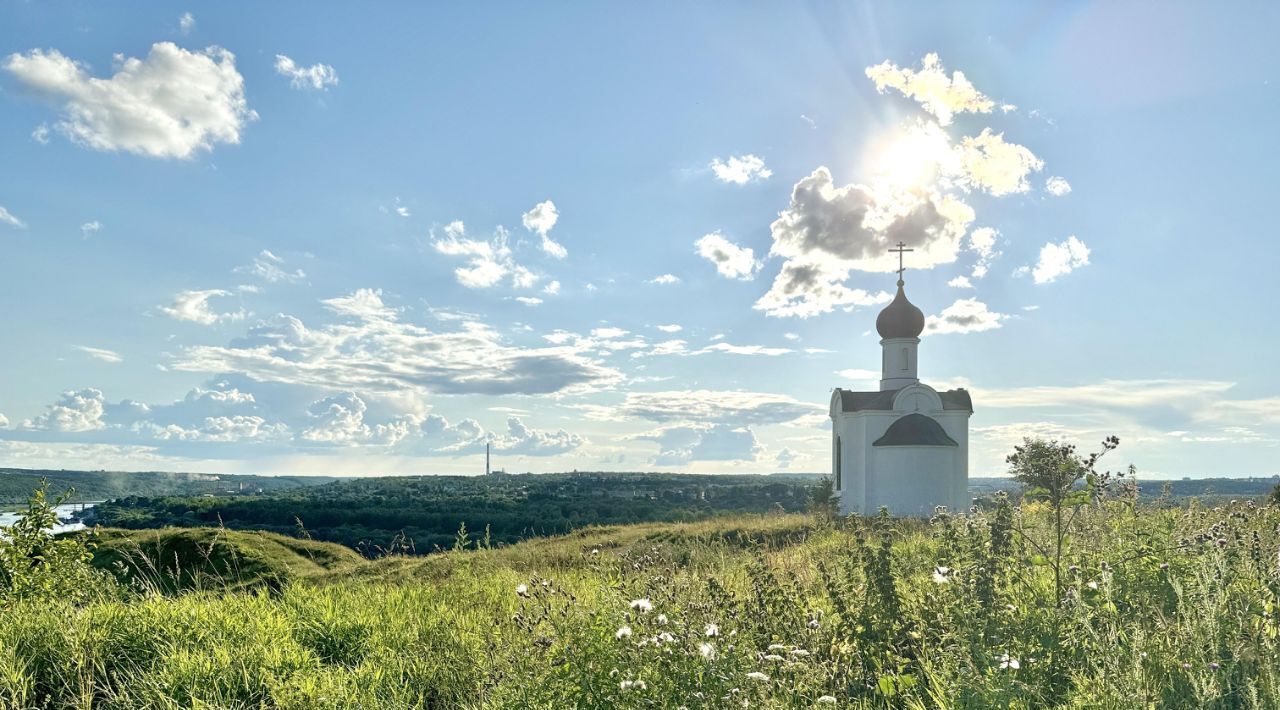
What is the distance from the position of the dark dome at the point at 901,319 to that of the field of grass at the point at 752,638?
2472 cm

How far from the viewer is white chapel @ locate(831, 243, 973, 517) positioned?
99.0ft

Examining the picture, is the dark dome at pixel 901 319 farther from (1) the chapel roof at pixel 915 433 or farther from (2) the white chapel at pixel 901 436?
(1) the chapel roof at pixel 915 433

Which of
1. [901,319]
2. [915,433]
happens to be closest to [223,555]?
[915,433]

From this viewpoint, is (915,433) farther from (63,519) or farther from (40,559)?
(40,559)

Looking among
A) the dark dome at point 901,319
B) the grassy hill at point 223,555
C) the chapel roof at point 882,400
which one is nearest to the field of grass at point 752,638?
the grassy hill at point 223,555

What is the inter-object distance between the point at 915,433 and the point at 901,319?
483 centimetres

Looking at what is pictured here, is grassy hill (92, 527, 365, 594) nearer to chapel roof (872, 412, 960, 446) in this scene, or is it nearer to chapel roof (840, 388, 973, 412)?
chapel roof (872, 412, 960, 446)

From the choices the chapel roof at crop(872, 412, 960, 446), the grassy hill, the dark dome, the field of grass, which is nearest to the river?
the field of grass

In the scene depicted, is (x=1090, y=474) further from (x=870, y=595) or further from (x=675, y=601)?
(x=675, y=601)

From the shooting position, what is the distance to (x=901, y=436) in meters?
30.5

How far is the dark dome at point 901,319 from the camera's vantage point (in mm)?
32281

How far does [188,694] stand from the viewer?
5.50 meters

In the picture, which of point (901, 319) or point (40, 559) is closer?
point (40, 559)

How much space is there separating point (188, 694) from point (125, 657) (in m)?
1.51
